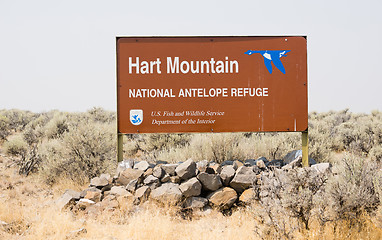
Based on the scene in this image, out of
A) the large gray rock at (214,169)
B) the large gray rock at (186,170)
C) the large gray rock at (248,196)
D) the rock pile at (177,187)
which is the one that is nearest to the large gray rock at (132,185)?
the rock pile at (177,187)

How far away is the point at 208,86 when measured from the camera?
7324 mm

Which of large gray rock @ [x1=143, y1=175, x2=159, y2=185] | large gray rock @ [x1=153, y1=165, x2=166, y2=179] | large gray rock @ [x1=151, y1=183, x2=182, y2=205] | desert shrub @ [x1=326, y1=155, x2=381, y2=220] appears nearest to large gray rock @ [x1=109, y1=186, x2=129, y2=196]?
large gray rock @ [x1=143, y1=175, x2=159, y2=185]

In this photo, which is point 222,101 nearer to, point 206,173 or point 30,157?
point 206,173

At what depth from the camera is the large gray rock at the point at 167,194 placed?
21.0 ft

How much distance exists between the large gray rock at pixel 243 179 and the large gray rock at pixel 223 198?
0.15 metres

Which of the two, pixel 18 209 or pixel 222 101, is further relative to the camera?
pixel 222 101

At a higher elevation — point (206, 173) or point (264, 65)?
point (264, 65)

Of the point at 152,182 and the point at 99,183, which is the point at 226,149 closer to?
the point at 152,182

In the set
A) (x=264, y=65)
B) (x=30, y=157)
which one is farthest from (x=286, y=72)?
(x=30, y=157)

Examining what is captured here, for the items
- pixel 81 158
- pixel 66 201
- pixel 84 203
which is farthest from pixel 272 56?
pixel 81 158

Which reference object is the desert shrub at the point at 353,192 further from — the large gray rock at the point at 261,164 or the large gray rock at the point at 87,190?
the large gray rock at the point at 87,190

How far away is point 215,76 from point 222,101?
0.54 metres

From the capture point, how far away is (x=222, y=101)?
7336mm

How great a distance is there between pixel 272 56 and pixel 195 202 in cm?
341
